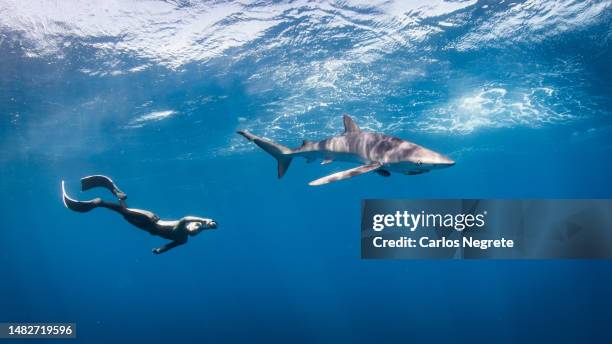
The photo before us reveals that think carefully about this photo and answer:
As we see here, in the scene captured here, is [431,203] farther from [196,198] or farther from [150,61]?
[196,198]

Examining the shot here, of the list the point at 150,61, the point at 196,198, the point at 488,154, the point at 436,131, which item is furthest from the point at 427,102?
the point at 196,198

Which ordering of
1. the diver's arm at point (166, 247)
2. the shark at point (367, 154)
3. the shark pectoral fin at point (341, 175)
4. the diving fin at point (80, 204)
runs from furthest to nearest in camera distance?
the diver's arm at point (166, 247), the diving fin at point (80, 204), the shark at point (367, 154), the shark pectoral fin at point (341, 175)

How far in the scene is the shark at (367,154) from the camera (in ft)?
18.7

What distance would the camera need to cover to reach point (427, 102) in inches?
907

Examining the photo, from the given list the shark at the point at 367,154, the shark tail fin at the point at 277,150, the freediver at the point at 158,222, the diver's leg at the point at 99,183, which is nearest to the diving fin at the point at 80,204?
the freediver at the point at 158,222

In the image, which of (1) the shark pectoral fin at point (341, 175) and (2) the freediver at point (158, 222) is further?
(2) the freediver at point (158, 222)

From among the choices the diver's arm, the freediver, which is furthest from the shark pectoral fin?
the diver's arm

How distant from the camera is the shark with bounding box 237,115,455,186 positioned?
18.7ft

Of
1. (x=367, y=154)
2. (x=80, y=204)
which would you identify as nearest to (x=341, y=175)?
(x=367, y=154)

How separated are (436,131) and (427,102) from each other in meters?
8.05

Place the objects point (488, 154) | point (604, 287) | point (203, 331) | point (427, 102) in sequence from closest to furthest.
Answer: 1. point (427, 102)
2. point (203, 331)
3. point (488, 154)
4. point (604, 287)

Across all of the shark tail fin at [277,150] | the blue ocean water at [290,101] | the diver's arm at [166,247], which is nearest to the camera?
the diver's arm at [166,247]

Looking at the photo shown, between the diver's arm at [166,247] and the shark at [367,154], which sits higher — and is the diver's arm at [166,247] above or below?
below

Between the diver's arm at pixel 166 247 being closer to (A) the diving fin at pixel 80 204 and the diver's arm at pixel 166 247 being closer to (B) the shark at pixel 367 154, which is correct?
(A) the diving fin at pixel 80 204
